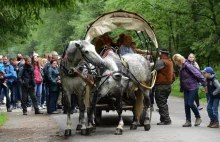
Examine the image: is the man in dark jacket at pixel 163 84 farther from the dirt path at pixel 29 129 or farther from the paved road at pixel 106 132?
the dirt path at pixel 29 129

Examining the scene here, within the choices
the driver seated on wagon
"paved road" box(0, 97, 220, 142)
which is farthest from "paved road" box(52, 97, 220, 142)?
the driver seated on wagon

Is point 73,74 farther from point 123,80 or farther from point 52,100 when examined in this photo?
point 52,100

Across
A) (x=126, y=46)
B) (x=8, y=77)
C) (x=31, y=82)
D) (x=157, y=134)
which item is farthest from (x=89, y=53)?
(x=8, y=77)

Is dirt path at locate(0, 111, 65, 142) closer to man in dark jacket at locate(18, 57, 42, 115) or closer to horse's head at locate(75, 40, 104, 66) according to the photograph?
man in dark jacket at locate(18, 57, 42, 115)

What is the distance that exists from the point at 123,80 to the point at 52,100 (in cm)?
678

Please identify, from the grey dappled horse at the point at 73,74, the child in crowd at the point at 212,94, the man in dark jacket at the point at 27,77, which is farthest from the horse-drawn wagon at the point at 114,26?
the man in dark jacket at the point at 27,77

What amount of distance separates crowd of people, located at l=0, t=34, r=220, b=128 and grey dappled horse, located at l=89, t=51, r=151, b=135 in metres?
0.86

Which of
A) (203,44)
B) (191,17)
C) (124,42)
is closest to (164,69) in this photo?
(124,42)

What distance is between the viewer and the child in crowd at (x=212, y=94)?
13078 mm

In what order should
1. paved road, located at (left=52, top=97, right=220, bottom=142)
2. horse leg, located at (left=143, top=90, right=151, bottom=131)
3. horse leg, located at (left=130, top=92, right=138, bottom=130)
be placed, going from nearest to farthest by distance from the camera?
paved road, located at (left=52, top=97, right=220, bottom=142), horse leg, located at (left=143, top=90, right=151, bottom=131), horse leg, located at (left=130, top=92, right=138, bottom=130)

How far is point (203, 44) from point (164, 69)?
12.1m

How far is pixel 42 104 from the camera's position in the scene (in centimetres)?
2056

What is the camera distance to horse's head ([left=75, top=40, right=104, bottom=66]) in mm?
10812

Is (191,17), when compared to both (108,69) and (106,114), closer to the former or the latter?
(106,114)
